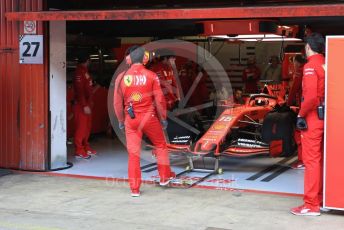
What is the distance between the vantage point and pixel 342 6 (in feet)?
20.9

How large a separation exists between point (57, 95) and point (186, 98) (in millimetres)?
5959

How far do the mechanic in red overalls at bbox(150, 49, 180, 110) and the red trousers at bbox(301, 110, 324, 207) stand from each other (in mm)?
4491

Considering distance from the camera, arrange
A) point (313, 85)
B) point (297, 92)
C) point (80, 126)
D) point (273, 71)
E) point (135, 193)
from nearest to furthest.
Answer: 1. point (313, 85)
2. point (135, 193)
3. point (297, 92)
4. point (80, 126)
5. point (273, 71)

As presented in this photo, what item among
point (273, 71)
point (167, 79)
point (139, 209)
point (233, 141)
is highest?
point (273, 71)

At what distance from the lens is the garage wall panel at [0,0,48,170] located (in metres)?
8.86

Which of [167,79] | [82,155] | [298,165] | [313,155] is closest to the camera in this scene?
[313,155]

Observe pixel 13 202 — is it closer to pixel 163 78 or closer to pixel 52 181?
pixel 52 181

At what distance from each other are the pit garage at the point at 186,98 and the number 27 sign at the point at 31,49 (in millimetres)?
90

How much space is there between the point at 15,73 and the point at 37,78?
0.41 metres

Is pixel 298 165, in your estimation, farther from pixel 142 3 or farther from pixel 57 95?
pixel 57 95

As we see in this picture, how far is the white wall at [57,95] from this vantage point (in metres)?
8.95

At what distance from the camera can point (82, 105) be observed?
10477mm

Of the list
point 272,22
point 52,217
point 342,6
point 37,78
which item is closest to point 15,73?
point 37,78

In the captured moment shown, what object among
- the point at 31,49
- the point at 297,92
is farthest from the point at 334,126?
the point at 31,49
